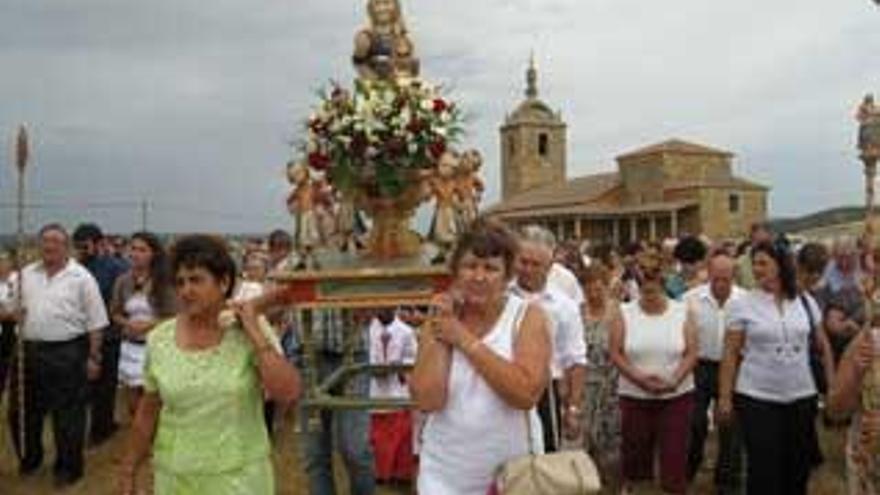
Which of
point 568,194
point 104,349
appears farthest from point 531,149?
point 104,349

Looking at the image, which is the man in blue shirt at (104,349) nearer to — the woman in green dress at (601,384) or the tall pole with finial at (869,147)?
the woman in green dress at (601,384)

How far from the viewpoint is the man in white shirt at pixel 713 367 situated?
9133 mm

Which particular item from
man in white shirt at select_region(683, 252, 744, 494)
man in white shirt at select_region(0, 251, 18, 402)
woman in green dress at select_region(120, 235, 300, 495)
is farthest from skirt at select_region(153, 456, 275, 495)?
man in white shirt at select_region(0, 251, 18, 402)

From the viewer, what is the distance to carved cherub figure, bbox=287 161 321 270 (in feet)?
23.1

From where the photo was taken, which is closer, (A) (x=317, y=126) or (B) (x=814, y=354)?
(A) (x=317, y=126)

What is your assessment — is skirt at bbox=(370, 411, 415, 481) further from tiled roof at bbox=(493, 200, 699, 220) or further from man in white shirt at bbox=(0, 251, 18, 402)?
tiled roof at bbox=(493, 200, 699, 220)

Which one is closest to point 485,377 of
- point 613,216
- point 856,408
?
point 856,408

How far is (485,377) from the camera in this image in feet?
13.4

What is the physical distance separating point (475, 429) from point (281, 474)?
6.10 meters

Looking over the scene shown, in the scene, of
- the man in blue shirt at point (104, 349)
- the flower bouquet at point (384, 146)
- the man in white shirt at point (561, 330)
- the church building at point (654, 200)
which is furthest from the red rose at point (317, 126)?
the church building at point (654, 200)

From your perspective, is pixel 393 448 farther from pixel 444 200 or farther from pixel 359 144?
pixel 359 144

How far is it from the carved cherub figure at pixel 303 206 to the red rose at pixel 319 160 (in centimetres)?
8

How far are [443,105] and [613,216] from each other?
70.3 meters

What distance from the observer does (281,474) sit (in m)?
10.0
